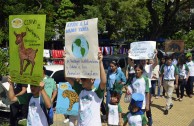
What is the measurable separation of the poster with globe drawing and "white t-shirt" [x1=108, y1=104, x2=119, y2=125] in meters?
1.90

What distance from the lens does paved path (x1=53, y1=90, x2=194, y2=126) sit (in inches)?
376

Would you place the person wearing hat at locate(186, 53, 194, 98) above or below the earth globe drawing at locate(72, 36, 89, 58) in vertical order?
below

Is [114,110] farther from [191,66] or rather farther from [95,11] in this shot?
[95,11]

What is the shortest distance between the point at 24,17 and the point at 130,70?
30.1 ft

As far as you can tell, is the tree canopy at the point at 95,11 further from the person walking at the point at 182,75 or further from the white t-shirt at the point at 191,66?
the white t-shirt at the point at 191,66

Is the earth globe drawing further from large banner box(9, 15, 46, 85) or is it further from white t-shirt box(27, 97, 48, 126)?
white t-shirt box(27, 97, 48, 126)

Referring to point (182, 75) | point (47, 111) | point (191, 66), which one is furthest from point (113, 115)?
point (191, 66)

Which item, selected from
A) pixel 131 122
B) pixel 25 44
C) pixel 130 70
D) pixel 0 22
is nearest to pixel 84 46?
pixel 25 44

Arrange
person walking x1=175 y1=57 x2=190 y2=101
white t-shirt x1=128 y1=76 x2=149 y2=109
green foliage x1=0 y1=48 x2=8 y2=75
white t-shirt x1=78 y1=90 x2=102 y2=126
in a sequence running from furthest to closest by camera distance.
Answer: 1. person walking x1=175 y1=57 x2=190 y2=101
2. white t-shirt x1=128 y1=76 x2=149 y2=109
3. green foliage x1=0 y1=48 x2=8 y2=75
4. white t-shirt x1=78 y1=90 x2=102 y2=126

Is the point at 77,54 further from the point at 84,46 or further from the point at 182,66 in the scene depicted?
the point at 182,66

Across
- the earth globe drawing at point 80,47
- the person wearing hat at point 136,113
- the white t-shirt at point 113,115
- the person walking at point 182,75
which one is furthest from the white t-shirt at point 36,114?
the person walking at point 182,75

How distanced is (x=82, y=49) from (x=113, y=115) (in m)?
2.32

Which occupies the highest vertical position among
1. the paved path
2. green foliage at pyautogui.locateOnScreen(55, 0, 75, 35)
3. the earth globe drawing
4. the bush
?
green foliage at pyautogui.locateOnScreen(55, 0, 75, 35)

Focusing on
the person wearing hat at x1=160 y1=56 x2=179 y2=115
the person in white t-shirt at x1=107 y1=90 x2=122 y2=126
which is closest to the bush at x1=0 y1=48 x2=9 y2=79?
the person in white t-shirt at x1=107 y1=90 x2=122 y2=126
